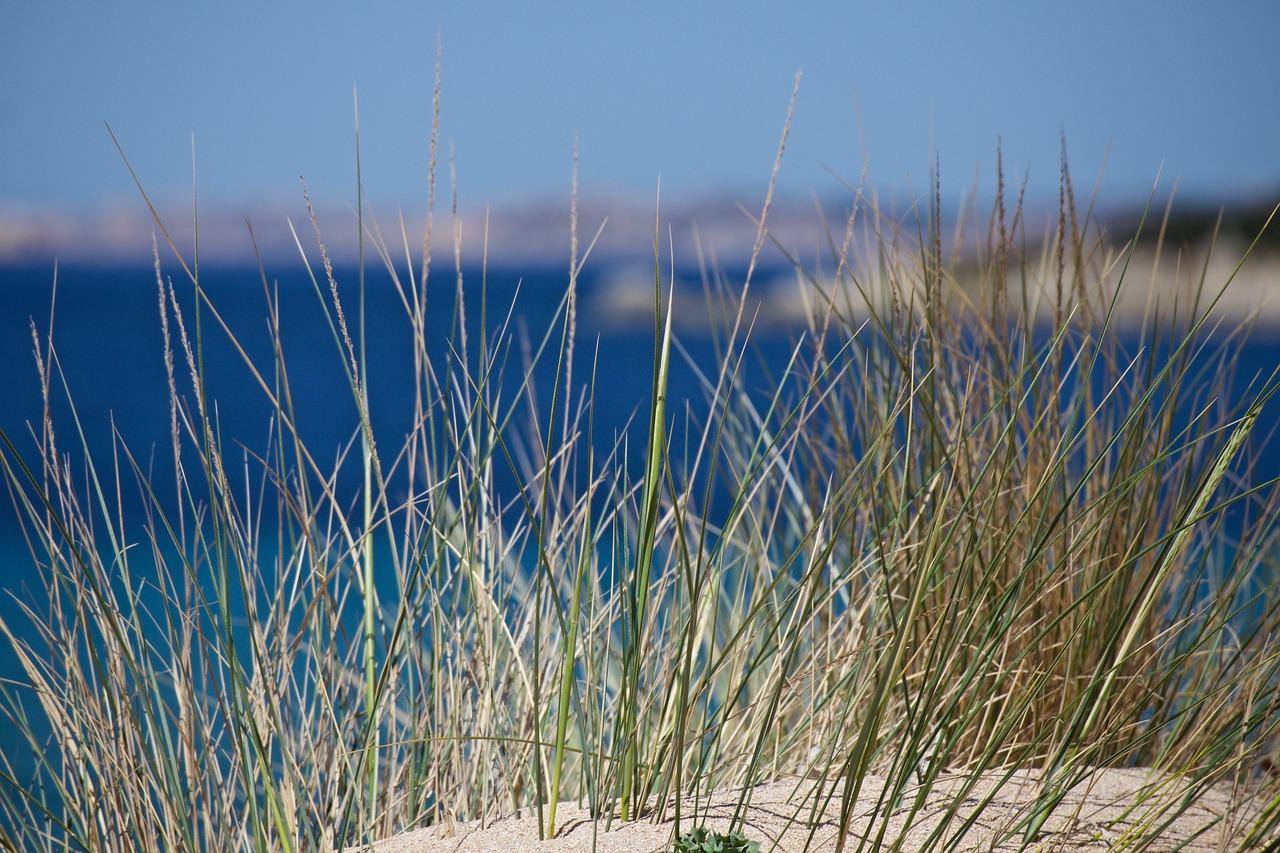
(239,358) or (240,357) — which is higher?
(240,357)

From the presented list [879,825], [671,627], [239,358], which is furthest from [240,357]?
[879,825]

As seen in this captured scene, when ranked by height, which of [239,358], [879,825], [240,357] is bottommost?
[239,358]

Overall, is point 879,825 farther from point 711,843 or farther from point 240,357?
point 240,357

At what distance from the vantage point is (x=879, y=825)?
114 cm

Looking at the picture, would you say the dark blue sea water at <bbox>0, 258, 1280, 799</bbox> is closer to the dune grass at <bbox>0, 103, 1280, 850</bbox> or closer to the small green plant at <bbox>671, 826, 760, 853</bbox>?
the dune grass at <bbox>0, 103, 1280, 850</bbox>

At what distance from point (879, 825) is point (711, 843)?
9.0 inches

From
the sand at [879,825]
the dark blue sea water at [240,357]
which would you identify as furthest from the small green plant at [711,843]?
the dark blue sea water at [240,357]

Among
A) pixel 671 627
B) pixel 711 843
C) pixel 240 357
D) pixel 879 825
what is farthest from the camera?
pixel 240 357

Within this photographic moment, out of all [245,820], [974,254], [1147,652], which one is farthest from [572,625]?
[974,254]

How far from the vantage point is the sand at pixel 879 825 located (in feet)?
3.67

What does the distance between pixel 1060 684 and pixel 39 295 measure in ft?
66.2

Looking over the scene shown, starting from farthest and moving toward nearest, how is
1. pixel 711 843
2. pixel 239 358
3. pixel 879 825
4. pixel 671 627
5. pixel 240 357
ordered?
pixel 239 358 → pixel 240 357 → pixel 671 627 → pixel 879 825 → pixel 711 843

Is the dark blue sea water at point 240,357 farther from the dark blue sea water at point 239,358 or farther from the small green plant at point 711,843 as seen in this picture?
the small green plant at point 711,843

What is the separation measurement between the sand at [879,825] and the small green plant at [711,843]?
36mm
